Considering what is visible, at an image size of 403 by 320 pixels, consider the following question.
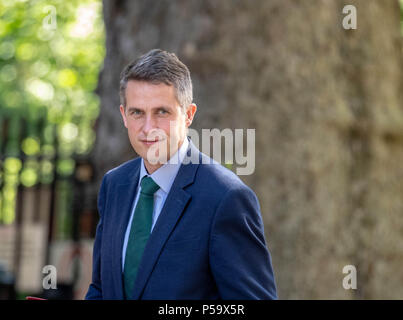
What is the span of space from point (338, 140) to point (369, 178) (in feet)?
2.01

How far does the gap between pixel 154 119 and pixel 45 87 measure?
45.9ft

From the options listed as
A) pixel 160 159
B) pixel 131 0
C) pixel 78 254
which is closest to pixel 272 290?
pixel 160 159

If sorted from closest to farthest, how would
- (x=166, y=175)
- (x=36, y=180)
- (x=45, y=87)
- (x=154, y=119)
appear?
1. (x=154, y=119)
2. (x=166, y=175)
3. (x=36, y=180)
4. (x=45, y=87)

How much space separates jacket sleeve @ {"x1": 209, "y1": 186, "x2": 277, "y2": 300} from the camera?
5.95 ft

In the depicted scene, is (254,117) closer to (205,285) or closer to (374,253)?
(374,253)

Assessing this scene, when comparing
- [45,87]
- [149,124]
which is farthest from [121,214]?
[45,87]

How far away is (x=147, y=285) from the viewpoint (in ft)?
6.15

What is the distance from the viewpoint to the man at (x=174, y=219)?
1.84m

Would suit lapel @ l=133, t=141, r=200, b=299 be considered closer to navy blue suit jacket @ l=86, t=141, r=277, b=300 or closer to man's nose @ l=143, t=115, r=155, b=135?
navy blue suit jacket @ l=86, t=141, r=277, b=300

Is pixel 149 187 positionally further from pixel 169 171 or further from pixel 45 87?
pixel 45 87

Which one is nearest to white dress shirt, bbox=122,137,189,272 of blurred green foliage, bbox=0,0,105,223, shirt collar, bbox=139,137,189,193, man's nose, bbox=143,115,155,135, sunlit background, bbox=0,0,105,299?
shirt collar, bbox=139,137,189,193

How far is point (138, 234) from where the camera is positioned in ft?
6.47

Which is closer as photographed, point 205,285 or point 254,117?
point 205,285

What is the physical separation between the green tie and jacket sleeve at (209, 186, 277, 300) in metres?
0.26
